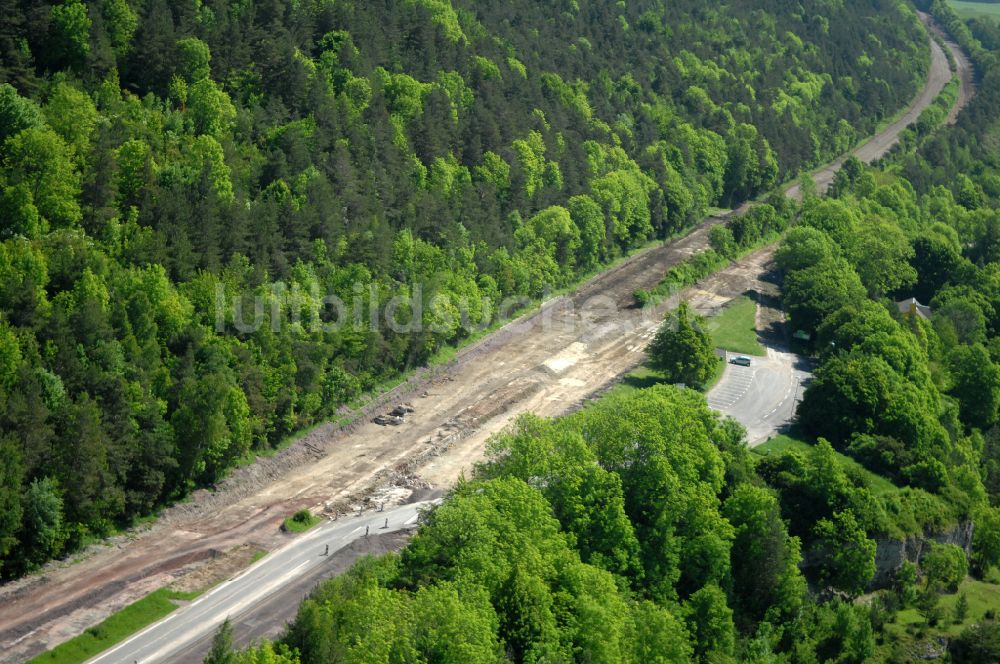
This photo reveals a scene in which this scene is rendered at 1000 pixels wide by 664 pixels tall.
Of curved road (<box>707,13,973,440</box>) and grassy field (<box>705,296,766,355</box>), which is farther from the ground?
curved road (<box>707,13,973,440</box>)

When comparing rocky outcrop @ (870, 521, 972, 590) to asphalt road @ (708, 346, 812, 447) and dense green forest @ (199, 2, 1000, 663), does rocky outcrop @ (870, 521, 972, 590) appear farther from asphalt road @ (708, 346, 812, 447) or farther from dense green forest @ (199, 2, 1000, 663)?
asphalt road @ (708, 346, 812, 447)

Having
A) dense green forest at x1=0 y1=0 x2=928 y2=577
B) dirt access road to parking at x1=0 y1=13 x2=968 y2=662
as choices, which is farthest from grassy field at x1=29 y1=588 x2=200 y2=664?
dense green forest at x1=0 y1=0 x2=928 y2=577

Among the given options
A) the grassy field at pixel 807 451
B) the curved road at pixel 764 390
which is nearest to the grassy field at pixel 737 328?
the curved road at pixel 764 390

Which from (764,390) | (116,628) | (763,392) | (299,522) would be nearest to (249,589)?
(116,628)

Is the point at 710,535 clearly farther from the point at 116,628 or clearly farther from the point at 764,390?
the point at 764,390

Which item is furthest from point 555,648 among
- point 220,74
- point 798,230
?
point 798,230

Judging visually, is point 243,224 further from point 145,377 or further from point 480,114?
point 480,114
